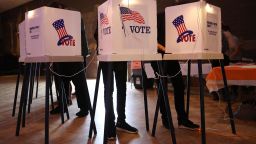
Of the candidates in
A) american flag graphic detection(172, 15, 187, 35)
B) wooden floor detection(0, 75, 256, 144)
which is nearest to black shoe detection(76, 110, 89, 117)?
wooden floor detection(0, 75, 256, 144)

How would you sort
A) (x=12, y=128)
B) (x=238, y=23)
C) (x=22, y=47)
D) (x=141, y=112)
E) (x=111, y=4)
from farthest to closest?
(x=238, y=23), (x=141, y=112), (x=22, y=47), (x=12, y=128), (x=111, y=4)

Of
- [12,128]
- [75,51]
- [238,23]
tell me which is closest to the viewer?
[75,51]

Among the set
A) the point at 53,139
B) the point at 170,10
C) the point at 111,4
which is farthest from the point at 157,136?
the point at 111,4

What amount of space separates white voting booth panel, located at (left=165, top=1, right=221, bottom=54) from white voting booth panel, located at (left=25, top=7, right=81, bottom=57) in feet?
2.47

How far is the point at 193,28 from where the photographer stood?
85.6 inches

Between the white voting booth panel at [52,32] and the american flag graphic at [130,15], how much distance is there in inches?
25.1

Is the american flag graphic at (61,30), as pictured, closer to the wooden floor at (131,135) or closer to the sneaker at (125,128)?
the wooden floor at (131,135)

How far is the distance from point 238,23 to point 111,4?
4.51 meters

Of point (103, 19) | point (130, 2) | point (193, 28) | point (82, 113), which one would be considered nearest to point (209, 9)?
point (193, 28)

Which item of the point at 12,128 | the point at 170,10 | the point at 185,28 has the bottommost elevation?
the point at 12,128

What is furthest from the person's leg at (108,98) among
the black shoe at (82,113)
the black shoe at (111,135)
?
the black shoe at (82,113)

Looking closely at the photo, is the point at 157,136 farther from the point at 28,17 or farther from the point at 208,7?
the point at 28,17

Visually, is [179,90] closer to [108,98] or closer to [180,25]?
[180,25]

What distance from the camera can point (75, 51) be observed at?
251 centimetres
